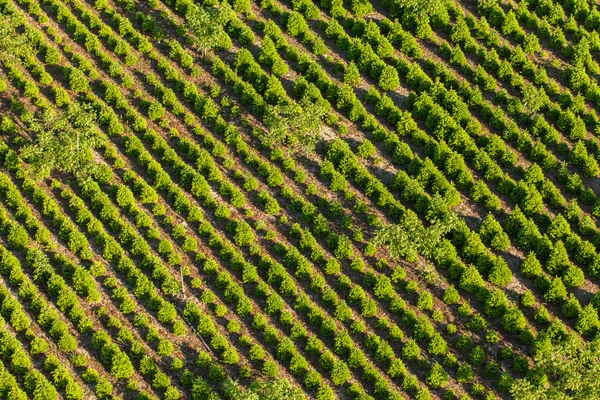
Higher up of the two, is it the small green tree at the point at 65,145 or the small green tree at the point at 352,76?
the small green tree at the point at 352,76

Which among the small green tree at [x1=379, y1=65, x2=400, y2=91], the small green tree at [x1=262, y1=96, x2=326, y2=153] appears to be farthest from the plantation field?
the small green tree at [x1=262, y1=96, x2=326, y2=153]

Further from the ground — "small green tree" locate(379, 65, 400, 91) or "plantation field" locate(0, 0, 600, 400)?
"small green tree" locate(379, 65, 400, 91)

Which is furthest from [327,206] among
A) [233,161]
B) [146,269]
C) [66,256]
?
[66,256]

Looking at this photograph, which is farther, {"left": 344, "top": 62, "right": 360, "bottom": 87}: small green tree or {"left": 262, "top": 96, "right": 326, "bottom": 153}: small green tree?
{"left": 344, "top": 62, "right": 360, "bottom": 87}: small green tree

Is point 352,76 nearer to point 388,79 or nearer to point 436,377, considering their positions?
point 388,79

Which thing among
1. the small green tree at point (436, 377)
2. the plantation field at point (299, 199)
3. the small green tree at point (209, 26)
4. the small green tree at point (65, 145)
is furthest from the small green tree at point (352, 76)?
the small green tree at point (436, 377)

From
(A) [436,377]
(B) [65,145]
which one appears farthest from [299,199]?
(B) [65,145]

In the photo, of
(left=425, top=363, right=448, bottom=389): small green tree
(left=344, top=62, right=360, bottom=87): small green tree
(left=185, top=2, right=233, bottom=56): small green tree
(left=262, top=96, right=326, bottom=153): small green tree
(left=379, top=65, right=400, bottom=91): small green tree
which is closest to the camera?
(left=425, top=363, right=448, bottom=389): small green tree

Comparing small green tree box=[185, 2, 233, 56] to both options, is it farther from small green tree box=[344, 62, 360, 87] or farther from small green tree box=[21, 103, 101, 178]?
small green tree box=[21, 103, 101, 178]

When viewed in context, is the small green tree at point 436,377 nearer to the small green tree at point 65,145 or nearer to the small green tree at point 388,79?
the small green tree at point 388,79
